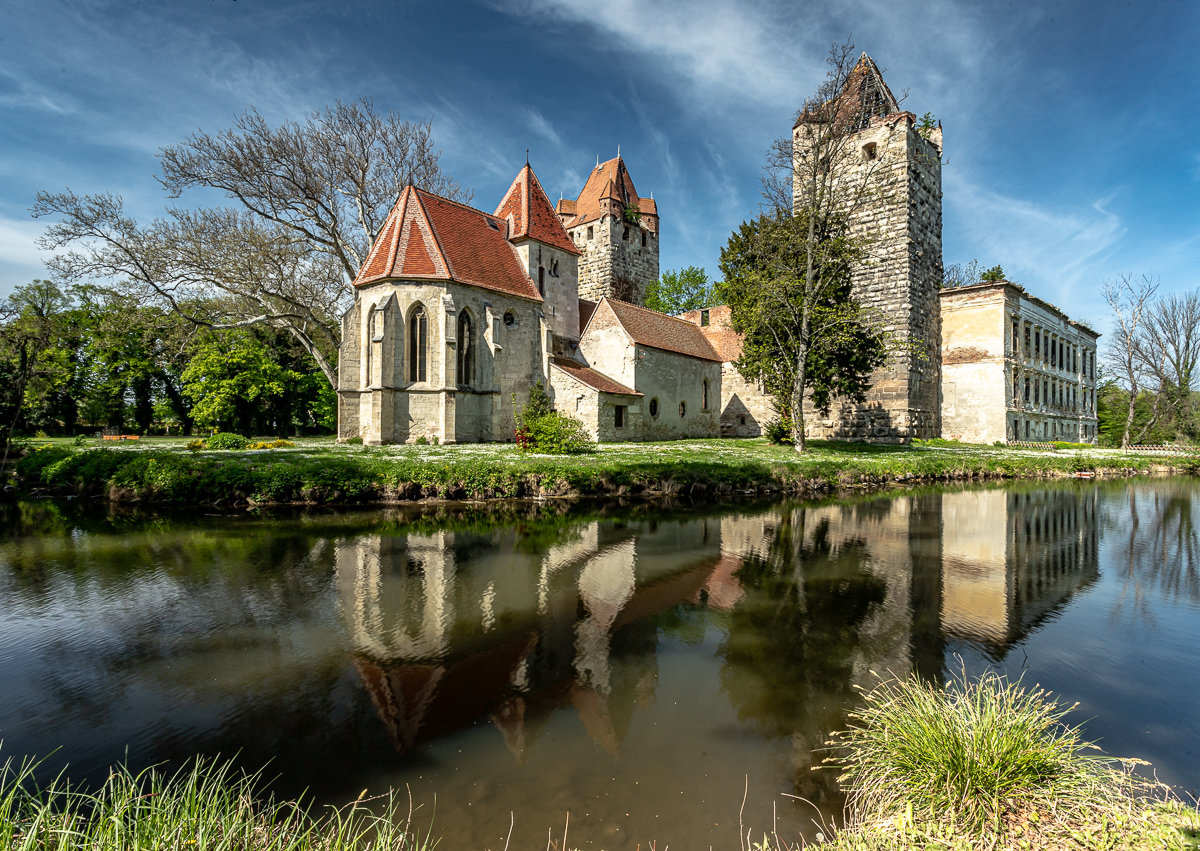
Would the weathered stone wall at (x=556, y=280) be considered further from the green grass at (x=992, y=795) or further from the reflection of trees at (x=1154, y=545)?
the green grass at (x=992, y=795)

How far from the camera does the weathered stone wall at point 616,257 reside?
37.2m

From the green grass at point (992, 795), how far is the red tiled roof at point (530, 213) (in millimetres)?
27142

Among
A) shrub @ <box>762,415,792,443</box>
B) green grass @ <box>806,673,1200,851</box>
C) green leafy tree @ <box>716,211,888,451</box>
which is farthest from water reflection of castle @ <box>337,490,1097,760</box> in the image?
shrub @ <box>762,415,792,443</box>

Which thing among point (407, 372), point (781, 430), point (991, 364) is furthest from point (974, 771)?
point (991, 364)

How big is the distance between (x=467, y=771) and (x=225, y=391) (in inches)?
1547

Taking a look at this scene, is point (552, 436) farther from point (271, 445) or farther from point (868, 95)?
point (868, 95)

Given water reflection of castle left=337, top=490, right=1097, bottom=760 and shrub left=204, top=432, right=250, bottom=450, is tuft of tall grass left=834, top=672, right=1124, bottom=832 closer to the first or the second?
water reflection of castle left=337, top=490, right=1097, bottom=760

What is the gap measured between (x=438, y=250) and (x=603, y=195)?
19034 mm

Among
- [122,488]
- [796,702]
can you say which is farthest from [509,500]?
[796,702]

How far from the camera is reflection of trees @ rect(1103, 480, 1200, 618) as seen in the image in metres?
6.70

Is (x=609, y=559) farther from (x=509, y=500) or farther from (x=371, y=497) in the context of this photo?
(x=371, y=497)

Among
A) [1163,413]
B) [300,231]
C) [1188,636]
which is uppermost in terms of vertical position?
[300,231]

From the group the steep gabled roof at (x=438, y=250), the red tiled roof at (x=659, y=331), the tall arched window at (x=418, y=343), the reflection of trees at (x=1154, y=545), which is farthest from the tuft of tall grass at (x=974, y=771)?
the red tiled roof at (x=659, y=331)

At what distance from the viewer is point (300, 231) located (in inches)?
997
